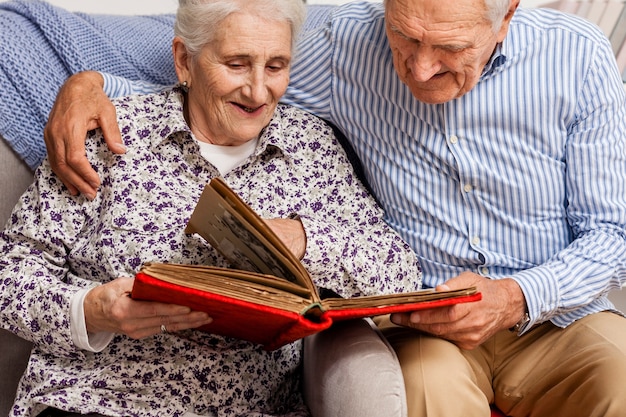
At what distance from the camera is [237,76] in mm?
1521

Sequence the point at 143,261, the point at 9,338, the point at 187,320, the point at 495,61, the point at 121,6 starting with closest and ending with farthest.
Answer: the point at 187,320 → the point at 143,261 → the point at 495,61 → the point at 9,338 → the point at 121,6

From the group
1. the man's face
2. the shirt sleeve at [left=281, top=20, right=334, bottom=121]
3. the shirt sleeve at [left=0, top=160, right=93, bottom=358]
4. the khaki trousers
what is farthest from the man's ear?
the shirt sleeve at [left=0, top=160, right=93, bottom=358]

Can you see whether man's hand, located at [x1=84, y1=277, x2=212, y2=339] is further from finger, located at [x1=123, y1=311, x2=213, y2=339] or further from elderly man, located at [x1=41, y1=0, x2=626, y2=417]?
elderly man, located at [x1=41, y1=0, x2=626, y2=417]

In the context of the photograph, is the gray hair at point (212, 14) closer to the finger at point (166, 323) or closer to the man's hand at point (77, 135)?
the man's hand at point (77, 135)

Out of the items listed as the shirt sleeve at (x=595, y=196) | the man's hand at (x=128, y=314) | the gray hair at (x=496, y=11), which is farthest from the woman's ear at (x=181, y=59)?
the shirt sleeve at (x=595, y=196)

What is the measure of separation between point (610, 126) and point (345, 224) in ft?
2.01

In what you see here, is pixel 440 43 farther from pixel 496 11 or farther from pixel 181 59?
pixel 181 59

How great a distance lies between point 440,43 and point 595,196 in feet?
1.63

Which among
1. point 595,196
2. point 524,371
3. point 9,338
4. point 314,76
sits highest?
point 314,76

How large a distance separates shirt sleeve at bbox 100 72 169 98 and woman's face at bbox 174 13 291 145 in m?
0.18

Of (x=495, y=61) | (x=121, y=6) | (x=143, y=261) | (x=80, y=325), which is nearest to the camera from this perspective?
(x=80, y=325)

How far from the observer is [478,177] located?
Answer: 1.62 metres

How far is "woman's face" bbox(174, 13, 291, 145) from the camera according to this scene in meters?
1.49

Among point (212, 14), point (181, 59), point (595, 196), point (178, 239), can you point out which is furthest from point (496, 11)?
point (178, 239)
